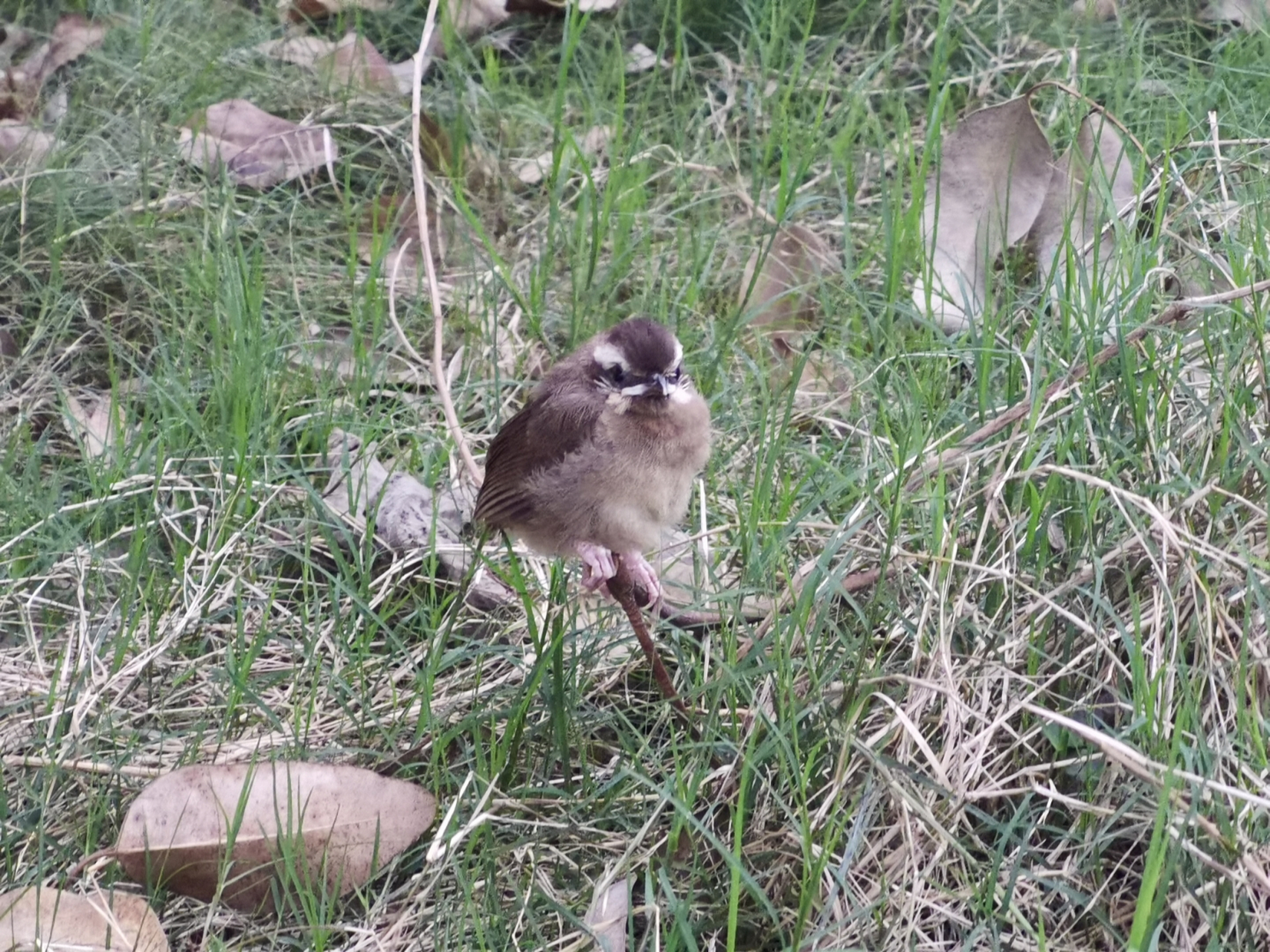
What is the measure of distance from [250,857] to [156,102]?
3657 mm

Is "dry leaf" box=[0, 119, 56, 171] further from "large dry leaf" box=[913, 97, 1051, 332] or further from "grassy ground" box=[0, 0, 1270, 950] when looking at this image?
"large dry leaf" box=[913, 97, 1051, 332]

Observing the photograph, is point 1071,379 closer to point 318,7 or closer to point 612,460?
point 612,460

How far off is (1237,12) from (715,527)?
123 inches

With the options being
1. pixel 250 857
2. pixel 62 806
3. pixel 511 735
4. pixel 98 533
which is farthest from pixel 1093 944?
pixel 98 533

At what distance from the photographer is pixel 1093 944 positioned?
3.02 meters

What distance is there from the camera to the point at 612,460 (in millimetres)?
3889

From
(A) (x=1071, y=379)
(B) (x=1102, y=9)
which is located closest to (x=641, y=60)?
(B) (x=1102, y=9)

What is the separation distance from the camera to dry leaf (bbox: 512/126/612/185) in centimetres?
585

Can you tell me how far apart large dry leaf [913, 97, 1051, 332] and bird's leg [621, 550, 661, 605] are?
Answer: 147 centimetres

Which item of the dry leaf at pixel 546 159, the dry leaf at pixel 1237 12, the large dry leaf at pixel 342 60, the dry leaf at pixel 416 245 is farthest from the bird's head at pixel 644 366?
the dry leaf at pixel 1237 12

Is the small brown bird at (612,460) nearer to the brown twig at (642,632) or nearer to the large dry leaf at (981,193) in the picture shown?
the brown twig at (642,632)

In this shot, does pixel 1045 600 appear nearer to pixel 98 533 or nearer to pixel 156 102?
pixel 98 533

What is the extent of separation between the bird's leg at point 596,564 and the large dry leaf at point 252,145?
8.47 feet

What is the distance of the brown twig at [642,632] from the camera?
11.1ft
